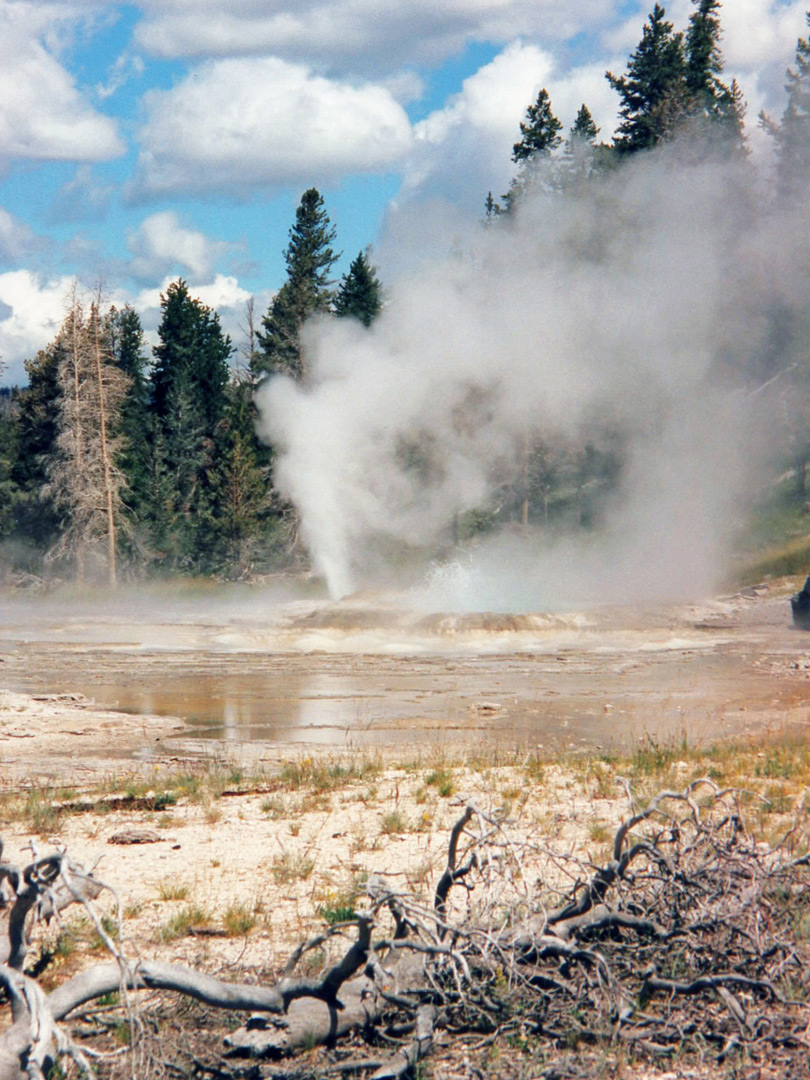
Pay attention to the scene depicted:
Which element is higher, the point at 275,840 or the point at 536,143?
the point at 536,143

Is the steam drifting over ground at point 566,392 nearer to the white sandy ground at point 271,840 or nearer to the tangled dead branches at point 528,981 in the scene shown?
the white sandy ground at point 271,840

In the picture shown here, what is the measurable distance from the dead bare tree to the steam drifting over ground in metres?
7.31

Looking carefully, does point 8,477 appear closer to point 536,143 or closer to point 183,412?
point 183,412

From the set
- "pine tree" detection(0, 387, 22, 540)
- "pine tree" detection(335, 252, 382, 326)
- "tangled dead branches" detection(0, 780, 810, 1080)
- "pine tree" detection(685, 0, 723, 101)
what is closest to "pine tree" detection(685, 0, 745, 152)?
"pine tree" detection(685, 0, 723, 101)

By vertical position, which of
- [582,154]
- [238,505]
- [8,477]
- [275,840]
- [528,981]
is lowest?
[275,840]

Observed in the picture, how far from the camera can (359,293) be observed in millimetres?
43219

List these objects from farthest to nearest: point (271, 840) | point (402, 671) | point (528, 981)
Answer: point (402, 671), point (271, 840), point (528, 981)

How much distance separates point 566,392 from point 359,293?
10.1 metres

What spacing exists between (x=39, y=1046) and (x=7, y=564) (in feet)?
140

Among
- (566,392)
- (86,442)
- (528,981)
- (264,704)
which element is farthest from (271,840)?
(86,442)

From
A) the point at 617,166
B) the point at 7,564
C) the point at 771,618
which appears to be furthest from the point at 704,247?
the point at 7,564

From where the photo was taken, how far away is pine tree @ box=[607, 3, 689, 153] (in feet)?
143

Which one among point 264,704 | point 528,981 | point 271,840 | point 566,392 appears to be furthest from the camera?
point 566,392

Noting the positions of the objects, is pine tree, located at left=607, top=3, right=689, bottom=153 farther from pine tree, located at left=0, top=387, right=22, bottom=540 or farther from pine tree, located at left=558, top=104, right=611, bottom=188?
pine tree, located at left=0, top=387, right=22, bottom=540
